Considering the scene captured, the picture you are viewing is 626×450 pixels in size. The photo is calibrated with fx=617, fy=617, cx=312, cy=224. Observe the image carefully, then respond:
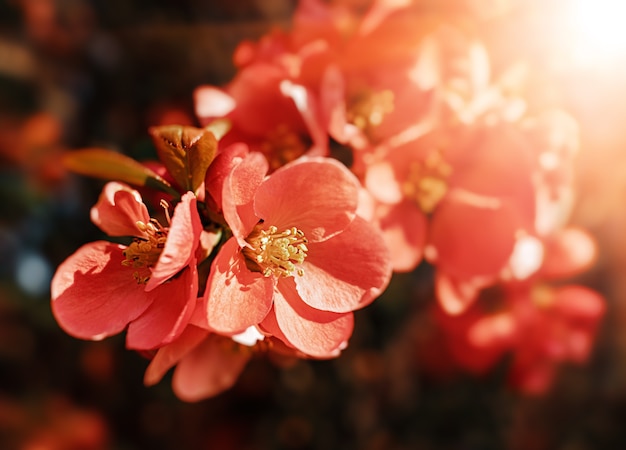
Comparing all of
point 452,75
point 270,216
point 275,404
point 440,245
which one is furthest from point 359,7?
point 275,404

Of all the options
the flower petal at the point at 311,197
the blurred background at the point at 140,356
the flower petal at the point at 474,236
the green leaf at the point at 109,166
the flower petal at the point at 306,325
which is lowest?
the blurred background at the point at 140,356

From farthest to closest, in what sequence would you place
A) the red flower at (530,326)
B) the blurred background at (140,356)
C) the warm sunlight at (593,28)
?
the blurred background at (140,356)
the red flower at (530,326)
the warm sunlight at (593,28)

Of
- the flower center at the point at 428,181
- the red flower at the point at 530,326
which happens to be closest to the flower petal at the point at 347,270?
the flower center at the point at 428,181

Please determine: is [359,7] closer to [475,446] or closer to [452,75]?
[452,75]

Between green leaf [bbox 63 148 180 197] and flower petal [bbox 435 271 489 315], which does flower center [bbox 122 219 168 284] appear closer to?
green leaf [bbox 63 148 180 197]

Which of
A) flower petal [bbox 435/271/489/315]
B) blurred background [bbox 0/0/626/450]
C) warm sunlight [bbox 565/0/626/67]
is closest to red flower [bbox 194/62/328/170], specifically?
flower petal [bbox 435/271/489/315]

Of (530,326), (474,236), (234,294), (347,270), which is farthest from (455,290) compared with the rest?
(530,326)

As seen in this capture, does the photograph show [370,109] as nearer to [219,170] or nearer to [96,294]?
[219,170]

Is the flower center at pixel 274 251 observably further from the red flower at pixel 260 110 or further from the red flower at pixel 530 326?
the red flower at pixel 530 326
